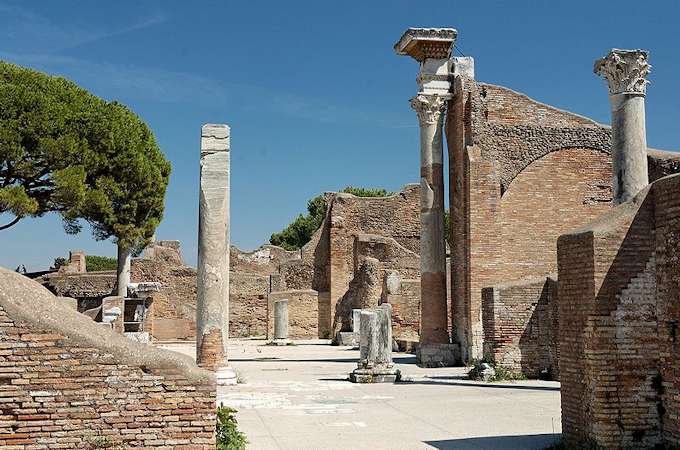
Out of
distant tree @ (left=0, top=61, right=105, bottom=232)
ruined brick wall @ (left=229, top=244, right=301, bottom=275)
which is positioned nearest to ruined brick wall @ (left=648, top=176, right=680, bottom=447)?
distant tree @ (left=0, top=61, right=105, bottom=232)

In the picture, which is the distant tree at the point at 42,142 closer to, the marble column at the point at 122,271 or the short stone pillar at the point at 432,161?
the marble column at the point at 122,271

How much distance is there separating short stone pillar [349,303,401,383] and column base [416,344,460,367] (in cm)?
358

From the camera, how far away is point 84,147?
28.4 m

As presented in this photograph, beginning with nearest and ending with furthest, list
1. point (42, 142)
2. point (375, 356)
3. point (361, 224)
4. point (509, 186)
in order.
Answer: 1. point (375, 356)
2. point (509, 186)
3. point (42, 142)
4. point (361, 224)

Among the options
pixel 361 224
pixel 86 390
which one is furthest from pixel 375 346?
pixel 361 224

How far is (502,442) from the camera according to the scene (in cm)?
821

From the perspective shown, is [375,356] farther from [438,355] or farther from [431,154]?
[431,154]

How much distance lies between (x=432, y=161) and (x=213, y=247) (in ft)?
23.3

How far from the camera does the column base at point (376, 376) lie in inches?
603

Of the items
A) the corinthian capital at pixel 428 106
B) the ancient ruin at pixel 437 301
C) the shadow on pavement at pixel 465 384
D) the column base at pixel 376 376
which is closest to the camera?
the ancient ruin at pixel 437 301

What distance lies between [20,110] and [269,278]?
1601cm

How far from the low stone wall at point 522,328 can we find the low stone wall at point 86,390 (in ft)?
32.1

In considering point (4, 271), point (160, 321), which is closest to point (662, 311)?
point (4, 271)

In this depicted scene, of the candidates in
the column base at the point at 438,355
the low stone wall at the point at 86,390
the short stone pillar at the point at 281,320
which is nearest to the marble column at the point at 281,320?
the short stone pillar at the point at 281,320
